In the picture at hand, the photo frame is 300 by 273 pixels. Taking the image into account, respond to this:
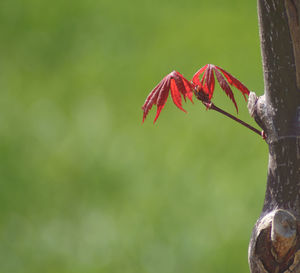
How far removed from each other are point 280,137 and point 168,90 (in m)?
0.28

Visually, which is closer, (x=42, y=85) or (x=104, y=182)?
(x=104, y=182)

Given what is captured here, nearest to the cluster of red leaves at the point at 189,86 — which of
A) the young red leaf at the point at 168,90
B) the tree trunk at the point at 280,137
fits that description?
the young red leaf at the point at 168,90

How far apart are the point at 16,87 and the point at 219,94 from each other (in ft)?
3.60

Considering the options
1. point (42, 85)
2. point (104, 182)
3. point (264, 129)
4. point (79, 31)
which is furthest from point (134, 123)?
point (264, 129)

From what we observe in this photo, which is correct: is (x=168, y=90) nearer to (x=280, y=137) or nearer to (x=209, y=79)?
(x=209, y=79)

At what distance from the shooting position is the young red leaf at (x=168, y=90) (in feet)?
3.71

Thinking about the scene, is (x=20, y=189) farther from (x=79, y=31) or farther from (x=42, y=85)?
(x=79, y=31)

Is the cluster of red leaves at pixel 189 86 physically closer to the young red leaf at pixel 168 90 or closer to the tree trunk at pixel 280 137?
the young red leaf at pixel 168 90

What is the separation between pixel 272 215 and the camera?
98cm

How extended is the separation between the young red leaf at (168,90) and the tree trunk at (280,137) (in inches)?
6.6

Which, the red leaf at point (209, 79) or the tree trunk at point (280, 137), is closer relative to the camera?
the tree trunk at point (280, 137)

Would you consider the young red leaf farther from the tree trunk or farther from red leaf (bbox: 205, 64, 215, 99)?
the tree trunk

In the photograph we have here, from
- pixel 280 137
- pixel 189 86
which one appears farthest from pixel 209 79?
pixel 280 137

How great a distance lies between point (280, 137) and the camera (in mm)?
987
